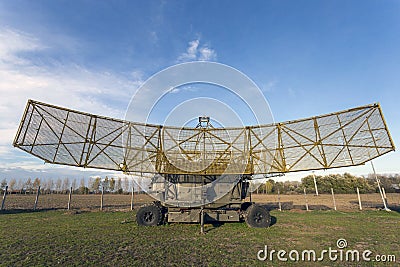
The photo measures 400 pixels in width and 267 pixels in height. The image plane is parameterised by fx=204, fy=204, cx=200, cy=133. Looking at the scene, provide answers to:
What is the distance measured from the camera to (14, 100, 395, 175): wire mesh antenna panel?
35.9 feet

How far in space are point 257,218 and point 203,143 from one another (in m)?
6.04

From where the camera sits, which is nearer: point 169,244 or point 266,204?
point 169,244

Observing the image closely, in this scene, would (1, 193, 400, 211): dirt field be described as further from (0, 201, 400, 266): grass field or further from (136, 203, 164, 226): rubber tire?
(0, 201, 400, 266): grass field

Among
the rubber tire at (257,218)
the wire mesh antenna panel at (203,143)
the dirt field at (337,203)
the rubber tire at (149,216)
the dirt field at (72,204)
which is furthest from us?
→ the dirt field at (337,203)

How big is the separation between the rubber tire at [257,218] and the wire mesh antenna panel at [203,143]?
2.50 meters

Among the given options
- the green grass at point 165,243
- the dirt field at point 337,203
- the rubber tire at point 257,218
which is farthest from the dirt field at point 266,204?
the rubber tire at point 257,218

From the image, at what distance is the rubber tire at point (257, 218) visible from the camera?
12.4m

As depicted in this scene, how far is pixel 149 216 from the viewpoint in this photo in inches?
500

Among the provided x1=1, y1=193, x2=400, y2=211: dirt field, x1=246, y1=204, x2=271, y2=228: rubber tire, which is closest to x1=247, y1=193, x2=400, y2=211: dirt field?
x1=1, y1=193, x2=400, y2=211: dirt field

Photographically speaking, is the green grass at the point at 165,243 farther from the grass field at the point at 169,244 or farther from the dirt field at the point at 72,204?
the dirt field at the point at 72,204

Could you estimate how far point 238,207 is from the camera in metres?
13.6

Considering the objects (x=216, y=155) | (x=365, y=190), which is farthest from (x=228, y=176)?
(x=365, y=190)

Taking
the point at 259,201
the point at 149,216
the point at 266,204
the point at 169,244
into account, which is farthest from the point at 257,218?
the point at 259,201

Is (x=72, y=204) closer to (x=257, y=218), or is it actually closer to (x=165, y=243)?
(x=165, y=243)
